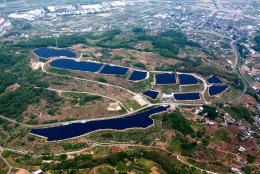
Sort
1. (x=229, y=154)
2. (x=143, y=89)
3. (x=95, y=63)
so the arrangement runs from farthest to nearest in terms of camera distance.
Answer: (x=95, y=63), (x=143, y=89), (x=229, y=154)

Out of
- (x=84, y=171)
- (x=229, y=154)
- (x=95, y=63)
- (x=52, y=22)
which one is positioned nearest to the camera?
(x=84, y=171)

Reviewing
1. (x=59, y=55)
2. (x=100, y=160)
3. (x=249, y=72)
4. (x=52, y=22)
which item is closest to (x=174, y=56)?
(x=249, y=72)

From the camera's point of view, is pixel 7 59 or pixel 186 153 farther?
pixel 7 59

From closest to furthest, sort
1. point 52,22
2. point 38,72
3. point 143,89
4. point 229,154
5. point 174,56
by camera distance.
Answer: point 229,154 → point 143,89 → point 38,72 → point 174,56 → point 52,22

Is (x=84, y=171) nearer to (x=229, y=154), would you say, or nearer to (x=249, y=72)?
(x=229, y=154)

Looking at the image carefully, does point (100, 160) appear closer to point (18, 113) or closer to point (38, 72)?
point (18, 113)

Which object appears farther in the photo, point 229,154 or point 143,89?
point 143,89

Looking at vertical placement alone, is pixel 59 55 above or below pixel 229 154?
above

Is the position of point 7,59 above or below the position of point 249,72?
above

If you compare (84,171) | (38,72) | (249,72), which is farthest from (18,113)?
(249,72)
